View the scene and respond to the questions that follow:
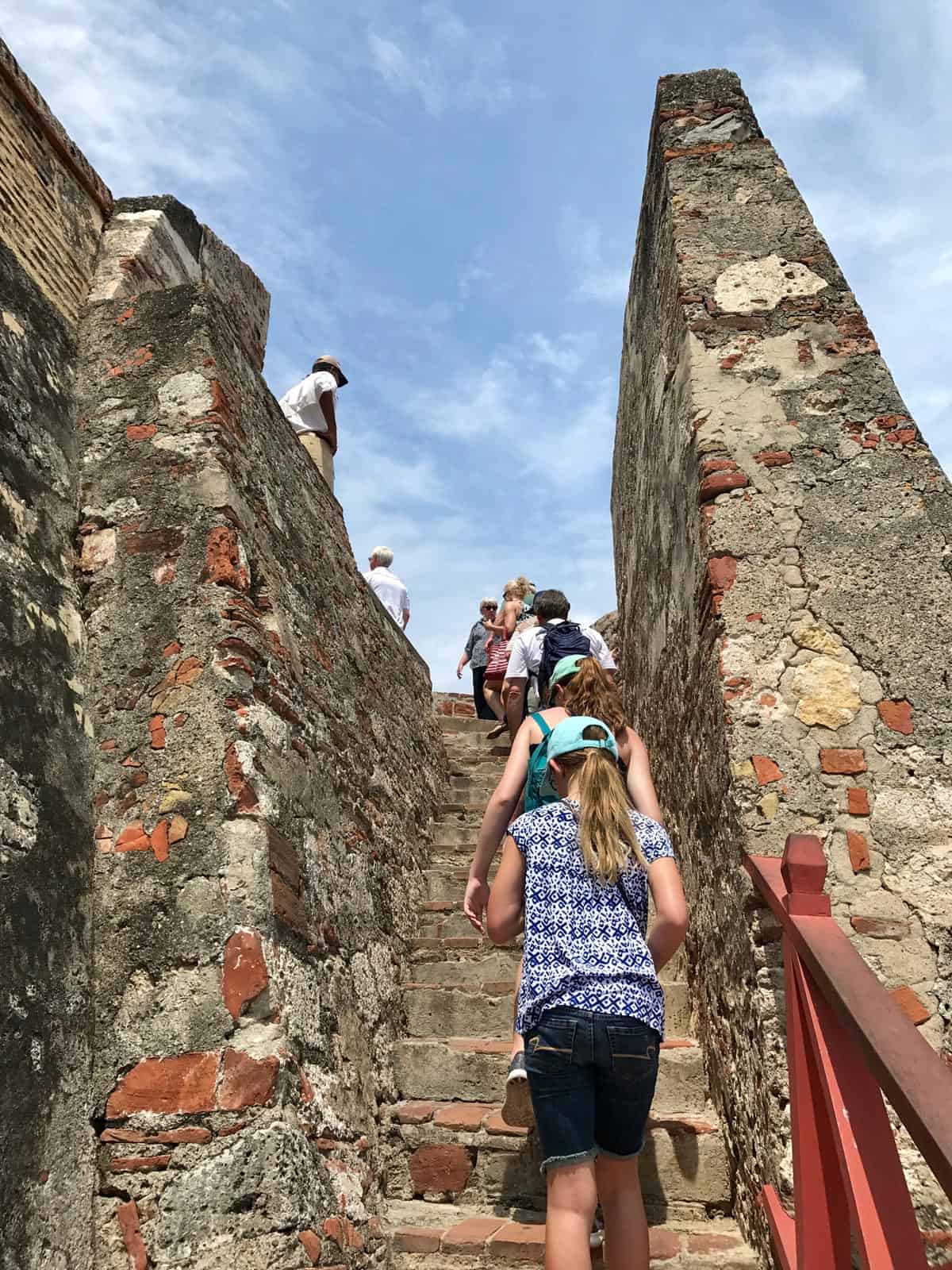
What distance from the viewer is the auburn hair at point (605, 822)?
7.10 feet

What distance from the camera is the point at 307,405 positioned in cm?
601

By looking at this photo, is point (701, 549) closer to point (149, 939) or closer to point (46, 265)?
point (149, 939)

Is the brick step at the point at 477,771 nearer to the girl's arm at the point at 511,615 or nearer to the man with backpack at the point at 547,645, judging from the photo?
the man with backpack at the point at 547,645

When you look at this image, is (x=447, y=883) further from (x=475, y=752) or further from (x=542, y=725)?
(x=475, y=752)

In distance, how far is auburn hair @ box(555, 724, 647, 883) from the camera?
2164 mm

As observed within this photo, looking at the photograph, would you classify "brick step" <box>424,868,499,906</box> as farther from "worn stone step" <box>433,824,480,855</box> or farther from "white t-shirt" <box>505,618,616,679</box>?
"white t-shirt" <box>505,618,616,679</box>

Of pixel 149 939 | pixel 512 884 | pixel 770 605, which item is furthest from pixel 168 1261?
pixel 770 605

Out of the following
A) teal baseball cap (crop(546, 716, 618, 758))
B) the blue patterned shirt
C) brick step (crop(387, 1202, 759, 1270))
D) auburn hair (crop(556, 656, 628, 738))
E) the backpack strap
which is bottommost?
brick step (crop(387, 1202, 759, 1270))

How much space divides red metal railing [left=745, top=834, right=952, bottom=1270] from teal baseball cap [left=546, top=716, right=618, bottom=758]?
1.73 feet

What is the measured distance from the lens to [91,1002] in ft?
7.99

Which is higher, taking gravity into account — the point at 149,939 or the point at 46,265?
the point at 46,265

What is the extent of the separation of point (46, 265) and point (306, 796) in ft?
7.76

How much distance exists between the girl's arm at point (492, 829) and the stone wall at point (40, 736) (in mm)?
1040

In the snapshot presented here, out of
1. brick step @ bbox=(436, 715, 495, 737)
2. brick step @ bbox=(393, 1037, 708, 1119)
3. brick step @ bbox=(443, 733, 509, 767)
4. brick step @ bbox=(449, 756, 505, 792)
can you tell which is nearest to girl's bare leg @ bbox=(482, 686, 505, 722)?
brick step @ bbox=(436, 715, 495, 737)
